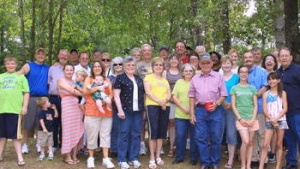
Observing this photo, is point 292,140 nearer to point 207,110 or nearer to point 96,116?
point 207,110

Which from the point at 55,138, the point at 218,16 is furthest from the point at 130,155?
the point at 218,16

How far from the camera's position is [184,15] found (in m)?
11.9

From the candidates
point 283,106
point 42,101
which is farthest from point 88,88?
point 283,106

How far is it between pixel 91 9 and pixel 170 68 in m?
7.35

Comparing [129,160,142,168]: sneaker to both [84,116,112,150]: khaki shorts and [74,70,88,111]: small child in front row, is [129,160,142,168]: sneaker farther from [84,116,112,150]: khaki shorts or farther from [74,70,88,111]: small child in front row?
[74,70,88,111]: small child in front row

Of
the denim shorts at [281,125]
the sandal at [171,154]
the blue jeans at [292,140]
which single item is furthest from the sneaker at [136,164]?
the blue jeans at [292,140]

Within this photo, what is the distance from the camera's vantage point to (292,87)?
23.0ft

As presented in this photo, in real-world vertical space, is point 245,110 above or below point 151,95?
below

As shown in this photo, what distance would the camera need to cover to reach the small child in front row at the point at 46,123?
7.38 metres

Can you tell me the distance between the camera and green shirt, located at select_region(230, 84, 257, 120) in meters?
6.95

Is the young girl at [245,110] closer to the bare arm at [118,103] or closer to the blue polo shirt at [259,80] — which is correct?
the blue polo shirt at [259,80]

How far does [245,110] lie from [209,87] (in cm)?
79

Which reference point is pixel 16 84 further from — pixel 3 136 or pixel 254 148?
pixel 254 148

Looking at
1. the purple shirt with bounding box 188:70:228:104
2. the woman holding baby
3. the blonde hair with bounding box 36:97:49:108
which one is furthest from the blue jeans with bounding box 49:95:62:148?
the purple shirt with bounding box 188:70:228:104
